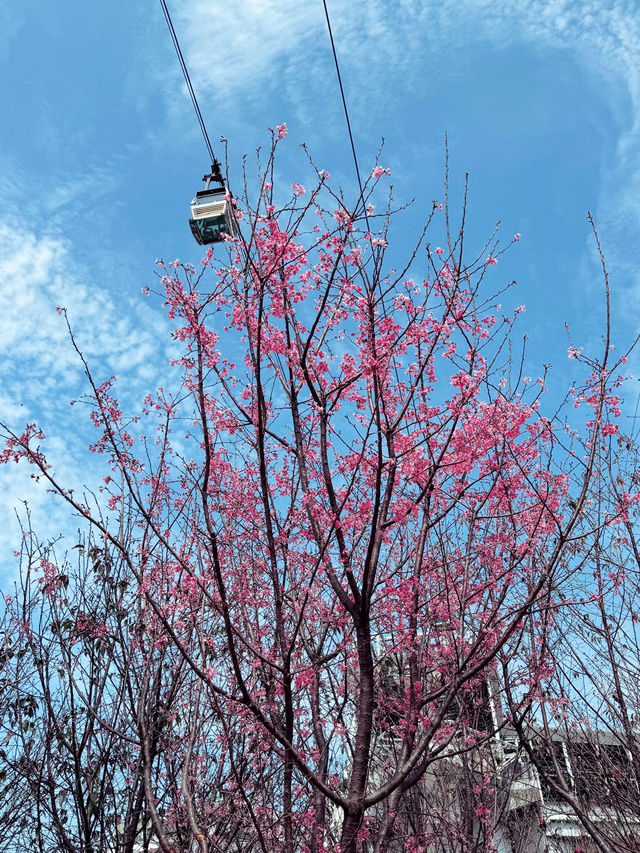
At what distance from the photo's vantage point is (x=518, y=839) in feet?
32.3

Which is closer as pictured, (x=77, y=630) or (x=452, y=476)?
(x=452, y=476)

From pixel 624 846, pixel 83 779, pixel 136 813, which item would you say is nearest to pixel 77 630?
pixel 83 779

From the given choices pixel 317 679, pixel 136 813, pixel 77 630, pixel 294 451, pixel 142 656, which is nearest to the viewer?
pixel 294 451

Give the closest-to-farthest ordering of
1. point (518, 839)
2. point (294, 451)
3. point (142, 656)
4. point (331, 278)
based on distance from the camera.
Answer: point (331, 278) < point (294, 451) < point (142, 656) < point (518, 839)

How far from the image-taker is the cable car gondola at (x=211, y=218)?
569cm

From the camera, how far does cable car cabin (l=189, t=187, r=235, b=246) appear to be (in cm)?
570

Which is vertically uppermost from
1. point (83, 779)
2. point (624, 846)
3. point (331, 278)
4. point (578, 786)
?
point (331, 278)

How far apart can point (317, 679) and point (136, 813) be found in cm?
249

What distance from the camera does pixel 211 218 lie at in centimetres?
578

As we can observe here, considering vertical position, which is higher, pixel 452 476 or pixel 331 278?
pixel 331 278

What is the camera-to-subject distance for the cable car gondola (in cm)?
569

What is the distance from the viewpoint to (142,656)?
746cm

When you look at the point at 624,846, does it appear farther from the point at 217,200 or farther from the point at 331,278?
the point at 217,200

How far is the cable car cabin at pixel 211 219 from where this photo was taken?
5699mm
